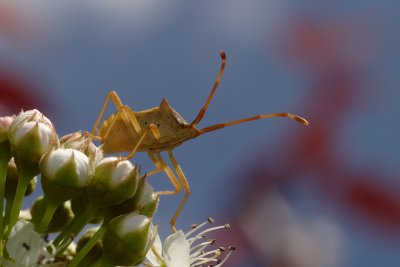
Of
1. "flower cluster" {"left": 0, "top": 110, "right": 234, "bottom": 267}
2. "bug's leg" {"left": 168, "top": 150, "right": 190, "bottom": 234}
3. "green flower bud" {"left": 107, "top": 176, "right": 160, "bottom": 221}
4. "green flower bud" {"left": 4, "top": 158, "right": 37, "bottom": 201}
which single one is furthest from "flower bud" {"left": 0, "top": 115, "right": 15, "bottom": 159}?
"bug's leg" {"left": 168, "top": 150, "right": 190, "bottom": 234}

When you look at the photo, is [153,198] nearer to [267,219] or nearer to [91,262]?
[91,262]

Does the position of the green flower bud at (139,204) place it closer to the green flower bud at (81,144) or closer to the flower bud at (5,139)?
the green flower bud at (81,144)

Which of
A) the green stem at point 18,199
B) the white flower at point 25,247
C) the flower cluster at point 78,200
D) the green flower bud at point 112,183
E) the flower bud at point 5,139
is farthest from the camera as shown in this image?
the flower bud at point 5,139

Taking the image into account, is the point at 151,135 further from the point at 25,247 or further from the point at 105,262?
the point at 25,247

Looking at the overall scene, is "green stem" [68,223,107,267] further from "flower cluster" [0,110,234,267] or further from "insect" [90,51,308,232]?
"insect" [90,51,308,232]

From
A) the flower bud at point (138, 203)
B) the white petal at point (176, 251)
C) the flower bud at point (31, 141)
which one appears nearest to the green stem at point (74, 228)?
the flower bud at point (138, 203)

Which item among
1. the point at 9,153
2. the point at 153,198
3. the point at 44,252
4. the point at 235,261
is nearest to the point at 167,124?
the point at 153,198
